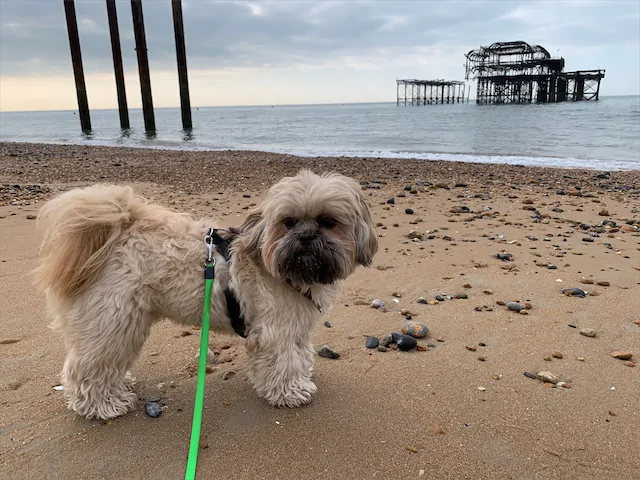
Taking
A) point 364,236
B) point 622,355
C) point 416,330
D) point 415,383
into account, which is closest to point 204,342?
point 364,236

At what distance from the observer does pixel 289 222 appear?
297 centimetres

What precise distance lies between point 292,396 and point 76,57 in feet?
99.8

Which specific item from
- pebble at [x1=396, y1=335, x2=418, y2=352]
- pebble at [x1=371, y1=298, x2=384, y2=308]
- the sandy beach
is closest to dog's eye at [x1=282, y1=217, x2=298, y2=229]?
the sandy beach

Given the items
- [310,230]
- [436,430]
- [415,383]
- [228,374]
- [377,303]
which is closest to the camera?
[310,230]

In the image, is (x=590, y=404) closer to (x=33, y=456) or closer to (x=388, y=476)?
(x=388, y=476)

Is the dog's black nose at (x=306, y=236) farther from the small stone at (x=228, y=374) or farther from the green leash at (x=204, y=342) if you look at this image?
the small stone at (x=228, y=374)

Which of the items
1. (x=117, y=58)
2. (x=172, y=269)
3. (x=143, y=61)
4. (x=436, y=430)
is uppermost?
(x=117, y=58)

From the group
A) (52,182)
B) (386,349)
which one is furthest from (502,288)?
(52,182)

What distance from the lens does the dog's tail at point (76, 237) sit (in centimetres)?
297

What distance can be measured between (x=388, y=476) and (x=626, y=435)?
1605 mm

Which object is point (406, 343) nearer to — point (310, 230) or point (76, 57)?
point (310, 230)

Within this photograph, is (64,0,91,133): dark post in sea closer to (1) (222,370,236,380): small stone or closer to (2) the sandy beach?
(2) the sandy beach

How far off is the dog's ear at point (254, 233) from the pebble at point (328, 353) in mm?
1436

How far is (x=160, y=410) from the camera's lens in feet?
10.8
